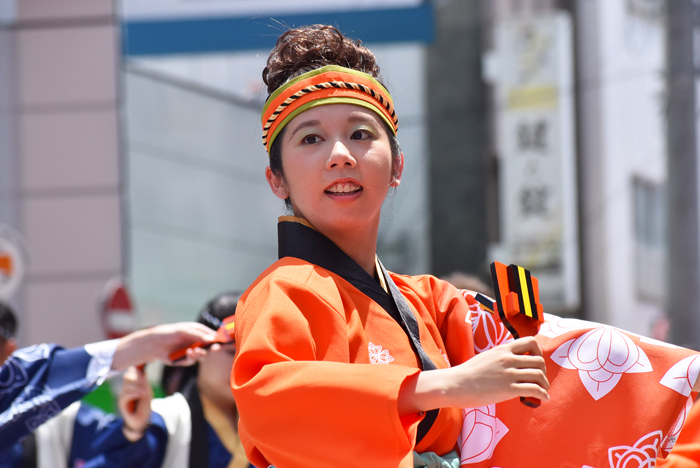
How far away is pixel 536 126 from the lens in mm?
7535

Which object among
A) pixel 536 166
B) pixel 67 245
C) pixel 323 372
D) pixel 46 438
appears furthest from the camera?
pixel 67 245

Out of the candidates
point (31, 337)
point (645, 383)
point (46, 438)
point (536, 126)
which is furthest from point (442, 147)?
point (645, 383)

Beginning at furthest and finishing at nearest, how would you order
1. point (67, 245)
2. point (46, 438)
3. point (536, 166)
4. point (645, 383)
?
point (67, 245), point (536, 166), point (46, 438), point (645, 383)

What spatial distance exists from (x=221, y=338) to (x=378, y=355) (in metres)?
0.73

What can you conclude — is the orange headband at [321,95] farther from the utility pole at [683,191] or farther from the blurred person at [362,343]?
the utility pole at [683,191]

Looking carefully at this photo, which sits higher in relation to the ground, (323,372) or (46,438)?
(323,372)

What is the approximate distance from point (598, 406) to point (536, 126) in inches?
249

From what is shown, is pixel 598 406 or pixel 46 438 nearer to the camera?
pixel 598 406

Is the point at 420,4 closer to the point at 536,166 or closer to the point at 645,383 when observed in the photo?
the point at 536,166

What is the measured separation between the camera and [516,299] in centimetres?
→ 140

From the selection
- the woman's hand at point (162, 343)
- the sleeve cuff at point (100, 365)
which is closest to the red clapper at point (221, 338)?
the woman's hand at point (162, 343)

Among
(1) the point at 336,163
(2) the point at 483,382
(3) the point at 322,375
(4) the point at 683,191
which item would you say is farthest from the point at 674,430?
(4) the point at 683,191

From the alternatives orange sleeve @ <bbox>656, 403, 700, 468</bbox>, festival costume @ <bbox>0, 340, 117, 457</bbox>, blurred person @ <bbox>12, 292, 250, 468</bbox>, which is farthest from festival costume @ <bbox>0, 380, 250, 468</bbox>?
orange sleeve @ <bbox>656, 403, 700, 468</bbox>

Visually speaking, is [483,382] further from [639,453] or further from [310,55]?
[310,55]
